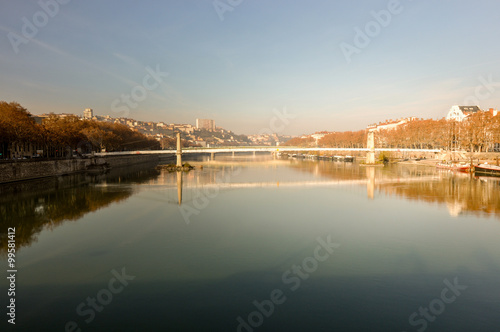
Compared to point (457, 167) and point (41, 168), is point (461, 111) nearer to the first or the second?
point (457, 167)

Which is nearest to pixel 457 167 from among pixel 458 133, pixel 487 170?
pixel 487 170

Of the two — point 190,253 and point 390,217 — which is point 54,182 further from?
point 390,217

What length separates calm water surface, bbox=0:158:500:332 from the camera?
6543 millimetres

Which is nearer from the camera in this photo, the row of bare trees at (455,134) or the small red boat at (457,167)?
the small red boat at (457,167)

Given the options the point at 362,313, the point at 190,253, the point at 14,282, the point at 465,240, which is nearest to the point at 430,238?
the point at 465,240

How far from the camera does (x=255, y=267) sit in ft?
30.1

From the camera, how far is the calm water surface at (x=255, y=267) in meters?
6.54

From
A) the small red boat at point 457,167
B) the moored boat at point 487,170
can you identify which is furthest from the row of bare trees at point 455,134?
the moored boat at point 487,170

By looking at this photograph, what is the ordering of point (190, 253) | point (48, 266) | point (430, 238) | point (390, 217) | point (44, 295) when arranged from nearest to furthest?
point (44, 295)
point (48, 266)
point (190, 253)
point (430, 238)
point (390, 217)

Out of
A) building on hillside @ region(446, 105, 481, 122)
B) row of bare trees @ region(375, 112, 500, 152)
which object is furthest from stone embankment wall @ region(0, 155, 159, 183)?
building on hillside @ region(446, 105, 481, 122)

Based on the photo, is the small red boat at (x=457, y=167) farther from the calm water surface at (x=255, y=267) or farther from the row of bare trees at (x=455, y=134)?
the calm water surface at (x=255, y=267)

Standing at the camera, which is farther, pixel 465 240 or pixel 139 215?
pixel 139 215

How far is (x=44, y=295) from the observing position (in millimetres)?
7426

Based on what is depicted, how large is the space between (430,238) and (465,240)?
4.03ft
